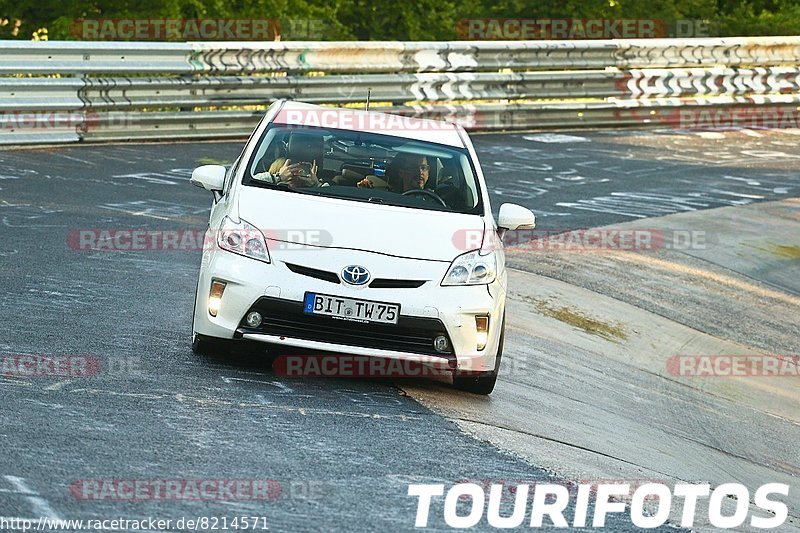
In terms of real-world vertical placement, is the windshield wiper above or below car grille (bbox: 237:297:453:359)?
above

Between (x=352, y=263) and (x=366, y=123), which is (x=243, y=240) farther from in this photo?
(x=366, y=123)

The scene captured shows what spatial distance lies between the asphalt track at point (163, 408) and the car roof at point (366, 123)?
5.19 ft

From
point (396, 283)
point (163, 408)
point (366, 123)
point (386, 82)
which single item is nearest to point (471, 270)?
point (396, 283)

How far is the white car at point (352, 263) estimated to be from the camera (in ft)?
25.8

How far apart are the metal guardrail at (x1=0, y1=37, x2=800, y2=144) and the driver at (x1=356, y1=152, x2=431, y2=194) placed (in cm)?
888

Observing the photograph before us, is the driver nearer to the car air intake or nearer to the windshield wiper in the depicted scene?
the windshield wiper

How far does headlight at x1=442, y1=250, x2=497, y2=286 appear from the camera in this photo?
8.11m

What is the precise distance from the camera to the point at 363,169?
9062mm

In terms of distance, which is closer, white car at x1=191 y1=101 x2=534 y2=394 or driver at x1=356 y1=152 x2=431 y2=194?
white car at x1=191 y1=101 x2=534 y2=394

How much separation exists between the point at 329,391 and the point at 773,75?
18.4m

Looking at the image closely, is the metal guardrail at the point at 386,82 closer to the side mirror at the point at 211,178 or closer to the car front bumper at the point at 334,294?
the side mirror at the point at 211,178

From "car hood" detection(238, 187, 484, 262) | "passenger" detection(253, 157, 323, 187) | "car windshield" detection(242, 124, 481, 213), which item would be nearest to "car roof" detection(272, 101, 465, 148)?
"car windshield" detection(242, 124, 481, 213)

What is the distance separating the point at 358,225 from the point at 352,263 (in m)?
0.36

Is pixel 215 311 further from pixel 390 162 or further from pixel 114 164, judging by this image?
pixel 114 164
